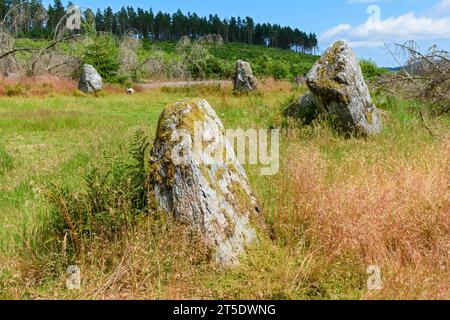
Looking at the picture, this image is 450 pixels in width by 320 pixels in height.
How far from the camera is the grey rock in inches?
400

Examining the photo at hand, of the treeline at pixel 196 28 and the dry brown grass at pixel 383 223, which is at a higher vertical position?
the treeline at pixel 196 28

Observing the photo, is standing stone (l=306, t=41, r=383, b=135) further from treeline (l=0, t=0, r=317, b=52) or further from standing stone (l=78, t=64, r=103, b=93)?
treeline (l=0, t=0, r=317, b=52)

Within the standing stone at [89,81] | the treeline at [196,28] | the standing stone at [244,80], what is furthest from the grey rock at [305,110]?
the treeline at [196,28]

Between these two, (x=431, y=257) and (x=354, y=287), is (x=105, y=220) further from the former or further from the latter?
(x=431, y=257)

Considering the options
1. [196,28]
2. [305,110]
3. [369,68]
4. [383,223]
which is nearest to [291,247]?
[383,223]

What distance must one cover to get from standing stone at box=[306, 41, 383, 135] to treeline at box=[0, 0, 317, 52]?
9871cm

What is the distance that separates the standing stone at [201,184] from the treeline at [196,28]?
104 m

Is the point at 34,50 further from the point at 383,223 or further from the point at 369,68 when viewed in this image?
the point at 383,223

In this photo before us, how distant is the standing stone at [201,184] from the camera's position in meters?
3.87

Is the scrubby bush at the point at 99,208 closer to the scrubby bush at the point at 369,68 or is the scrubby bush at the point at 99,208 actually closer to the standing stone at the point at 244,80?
the standing stone at the point at 244,80

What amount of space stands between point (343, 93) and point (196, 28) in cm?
12034

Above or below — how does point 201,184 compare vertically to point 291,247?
above

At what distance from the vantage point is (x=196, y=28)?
124 m

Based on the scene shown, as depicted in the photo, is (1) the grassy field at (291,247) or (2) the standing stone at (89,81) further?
(2) the standing stone at (89,81)
